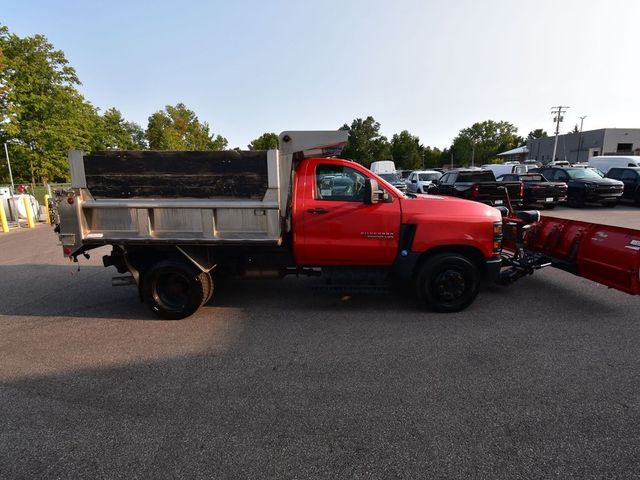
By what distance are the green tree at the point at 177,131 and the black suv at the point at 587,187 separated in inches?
1575

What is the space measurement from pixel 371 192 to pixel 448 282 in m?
1.64

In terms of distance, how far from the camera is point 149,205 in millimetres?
4426

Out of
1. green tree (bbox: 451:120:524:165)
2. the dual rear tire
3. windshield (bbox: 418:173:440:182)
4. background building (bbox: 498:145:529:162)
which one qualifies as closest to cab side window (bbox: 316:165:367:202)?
the dual rear tire

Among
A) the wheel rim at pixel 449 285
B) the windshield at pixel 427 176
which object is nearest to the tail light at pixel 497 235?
the wheel rim at pixel 449 285

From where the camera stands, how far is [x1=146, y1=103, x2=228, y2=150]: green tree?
43.0 meters

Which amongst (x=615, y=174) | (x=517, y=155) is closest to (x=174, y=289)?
(x=615, y=174)

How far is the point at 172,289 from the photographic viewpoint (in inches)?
192

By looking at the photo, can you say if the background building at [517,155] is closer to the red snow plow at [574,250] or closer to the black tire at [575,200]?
the black tire at [575,200]

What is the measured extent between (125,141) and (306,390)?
2385 inches

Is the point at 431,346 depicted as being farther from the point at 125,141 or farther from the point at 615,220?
the point at 125,141

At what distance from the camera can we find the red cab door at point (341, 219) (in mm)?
4660

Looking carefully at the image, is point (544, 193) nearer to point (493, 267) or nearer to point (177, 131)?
point (493, 267)

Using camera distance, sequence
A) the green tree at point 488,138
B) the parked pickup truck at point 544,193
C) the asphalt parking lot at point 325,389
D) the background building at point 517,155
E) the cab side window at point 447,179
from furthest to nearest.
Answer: the green tree at point 488,138, the background building at point 517,155, the parked pickup truck at point 544,193, the cab side window at point 447,179, the asphalt parking lot at point 325,389

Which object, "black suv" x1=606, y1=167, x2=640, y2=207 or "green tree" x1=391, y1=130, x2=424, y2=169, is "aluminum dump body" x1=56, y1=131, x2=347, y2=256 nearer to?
"black suv" x1=606, y1=167, x2=640, y2=207
